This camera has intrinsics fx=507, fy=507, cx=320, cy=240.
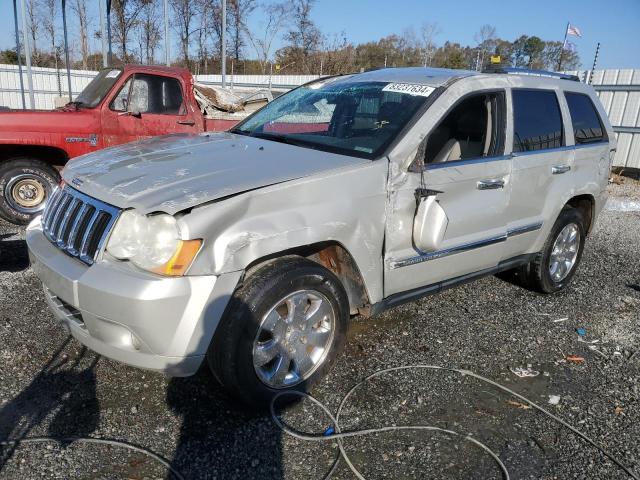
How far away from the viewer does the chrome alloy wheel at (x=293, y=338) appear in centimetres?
272

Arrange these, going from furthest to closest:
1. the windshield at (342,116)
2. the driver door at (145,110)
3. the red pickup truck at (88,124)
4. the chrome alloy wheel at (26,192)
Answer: the driver door at (145,110)
the chrome alloy wheel at (26,192)
the red pickup truck at (88,124)
the windshield at (342,116)

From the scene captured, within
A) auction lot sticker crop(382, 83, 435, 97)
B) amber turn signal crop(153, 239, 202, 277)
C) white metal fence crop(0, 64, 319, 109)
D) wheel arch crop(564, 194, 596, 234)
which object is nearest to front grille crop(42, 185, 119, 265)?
amber turn signal crop(153, 239, 202, 277)

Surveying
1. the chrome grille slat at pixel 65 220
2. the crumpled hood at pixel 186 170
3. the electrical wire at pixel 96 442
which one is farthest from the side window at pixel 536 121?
the electrical wire at pixel 96 442

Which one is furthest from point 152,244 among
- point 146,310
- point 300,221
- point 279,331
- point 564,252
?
point 564,252

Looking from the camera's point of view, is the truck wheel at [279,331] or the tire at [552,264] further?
the tire at [552,264]

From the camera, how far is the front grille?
2.51 meters

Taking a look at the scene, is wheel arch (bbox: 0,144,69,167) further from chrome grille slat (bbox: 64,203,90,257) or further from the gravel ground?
chrome grille slat (bbox: 64,203,90,257)

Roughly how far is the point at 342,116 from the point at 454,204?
1.02m

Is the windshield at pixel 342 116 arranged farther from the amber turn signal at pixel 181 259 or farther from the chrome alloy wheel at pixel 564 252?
the chrome alloy wheel at pixel 564 252

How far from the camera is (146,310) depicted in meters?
2.27

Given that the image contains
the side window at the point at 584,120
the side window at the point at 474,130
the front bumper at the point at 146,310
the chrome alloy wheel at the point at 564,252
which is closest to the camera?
the front bumper at the point at 146,310

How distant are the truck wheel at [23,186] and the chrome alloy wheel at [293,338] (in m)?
4.64

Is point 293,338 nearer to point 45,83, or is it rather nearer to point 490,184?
point 490,184

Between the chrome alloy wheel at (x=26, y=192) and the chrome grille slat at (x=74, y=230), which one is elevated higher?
the chrome grille slat at (x=74, y=230)
